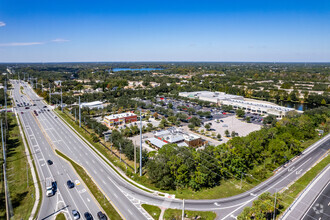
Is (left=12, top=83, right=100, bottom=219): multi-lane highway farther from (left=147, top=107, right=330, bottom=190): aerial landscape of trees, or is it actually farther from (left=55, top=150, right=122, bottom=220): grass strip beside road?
(left=147, top=107, right=330, bottom=190): aerial landscape of trees

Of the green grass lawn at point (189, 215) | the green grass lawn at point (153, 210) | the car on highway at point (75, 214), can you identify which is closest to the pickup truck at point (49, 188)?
the car on highway at point (75, 214)

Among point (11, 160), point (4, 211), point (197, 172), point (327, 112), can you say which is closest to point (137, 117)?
point (11, 160)

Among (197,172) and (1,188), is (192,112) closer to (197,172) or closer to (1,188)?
(197,172)

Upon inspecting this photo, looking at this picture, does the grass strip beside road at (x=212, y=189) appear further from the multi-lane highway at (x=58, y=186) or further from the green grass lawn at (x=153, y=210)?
the multi-lane highway at (x=58, y=186)

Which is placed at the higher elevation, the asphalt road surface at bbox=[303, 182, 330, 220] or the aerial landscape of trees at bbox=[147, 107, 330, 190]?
the aerial landscape of trees at bbox=[147, 107, 330, 190]

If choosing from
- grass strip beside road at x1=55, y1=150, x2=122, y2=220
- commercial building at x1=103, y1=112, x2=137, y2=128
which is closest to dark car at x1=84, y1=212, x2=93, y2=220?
grass strip beside road at x1=55, y1=150, x2=122, y2=220

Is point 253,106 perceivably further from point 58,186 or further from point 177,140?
point 58,186

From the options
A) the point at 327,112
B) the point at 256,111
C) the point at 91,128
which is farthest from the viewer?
the point at 256,111
